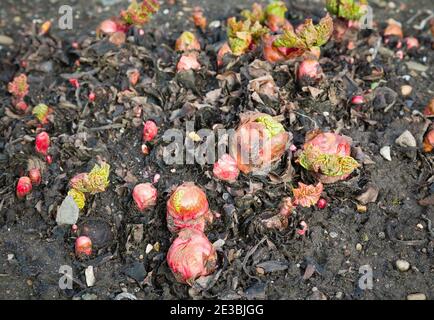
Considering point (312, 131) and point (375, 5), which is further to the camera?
point (375, 5)

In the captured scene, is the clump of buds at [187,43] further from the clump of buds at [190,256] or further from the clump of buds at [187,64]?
the clump of buds at [190,256]

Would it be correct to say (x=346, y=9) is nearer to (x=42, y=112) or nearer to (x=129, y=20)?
(x=129, y=20)

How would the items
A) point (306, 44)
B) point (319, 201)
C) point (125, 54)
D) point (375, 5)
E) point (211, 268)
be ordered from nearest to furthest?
point (211, 268) → point (319, 201) → point (306, 44) → point (125, 54) → point (375, 5)

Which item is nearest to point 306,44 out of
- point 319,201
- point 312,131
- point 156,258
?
point 312,131

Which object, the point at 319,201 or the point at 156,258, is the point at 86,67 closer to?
the point at 156,258

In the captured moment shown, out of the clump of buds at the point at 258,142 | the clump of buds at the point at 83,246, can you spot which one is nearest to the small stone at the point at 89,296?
the clump of buds at the point at 83,246

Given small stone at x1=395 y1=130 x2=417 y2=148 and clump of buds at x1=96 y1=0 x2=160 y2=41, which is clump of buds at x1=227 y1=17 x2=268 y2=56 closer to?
clump of buds at x1=96 y1=0 x2=160 y2=41
